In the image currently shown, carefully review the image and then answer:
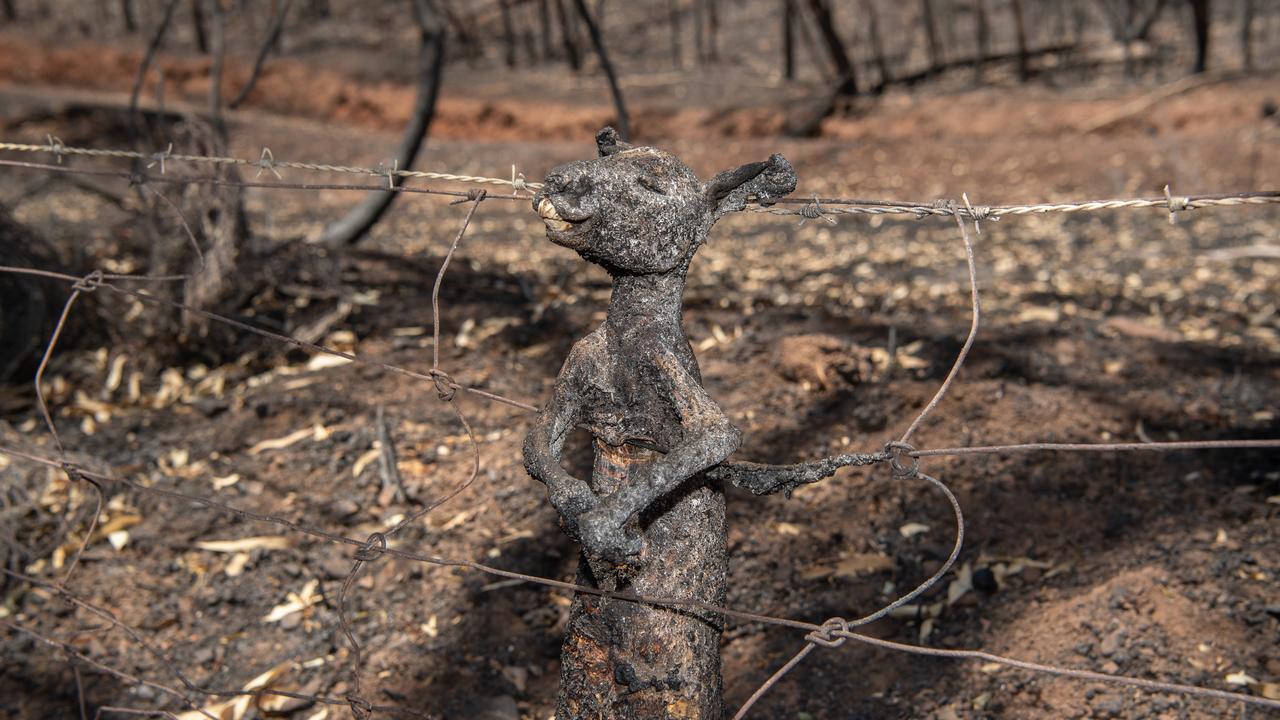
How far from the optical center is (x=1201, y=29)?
9.46m

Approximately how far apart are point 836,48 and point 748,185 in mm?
8902

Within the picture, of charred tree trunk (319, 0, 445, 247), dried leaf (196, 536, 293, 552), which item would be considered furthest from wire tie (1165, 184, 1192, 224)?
charred tree trunk (319, 0, 445, 247)

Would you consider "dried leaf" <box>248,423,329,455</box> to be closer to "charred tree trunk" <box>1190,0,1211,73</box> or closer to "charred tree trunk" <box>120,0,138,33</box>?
"charred tree trunk" <box>1190,0,1211,73</box>

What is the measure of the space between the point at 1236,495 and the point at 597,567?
2251mm

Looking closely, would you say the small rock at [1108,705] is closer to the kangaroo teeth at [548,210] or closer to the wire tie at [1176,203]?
the wire tie at [1176,203]

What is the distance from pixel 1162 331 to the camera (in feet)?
13.7

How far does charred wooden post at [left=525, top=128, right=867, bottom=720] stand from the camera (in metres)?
1.47

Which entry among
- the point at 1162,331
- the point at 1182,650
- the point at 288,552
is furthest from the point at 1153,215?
the point at 288,552

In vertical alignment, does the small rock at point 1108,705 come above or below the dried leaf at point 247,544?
below

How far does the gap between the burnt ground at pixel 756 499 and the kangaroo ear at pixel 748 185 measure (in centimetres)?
131

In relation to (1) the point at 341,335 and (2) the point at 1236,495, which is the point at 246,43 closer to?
(1) the point at 341,335

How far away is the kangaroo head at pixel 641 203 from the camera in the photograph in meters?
1.46

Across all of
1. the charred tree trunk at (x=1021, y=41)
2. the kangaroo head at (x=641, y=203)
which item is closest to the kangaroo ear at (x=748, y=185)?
the kangaroo head at (x=641, y=203)

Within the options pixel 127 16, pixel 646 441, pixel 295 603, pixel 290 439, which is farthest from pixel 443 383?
pixel 127 16
